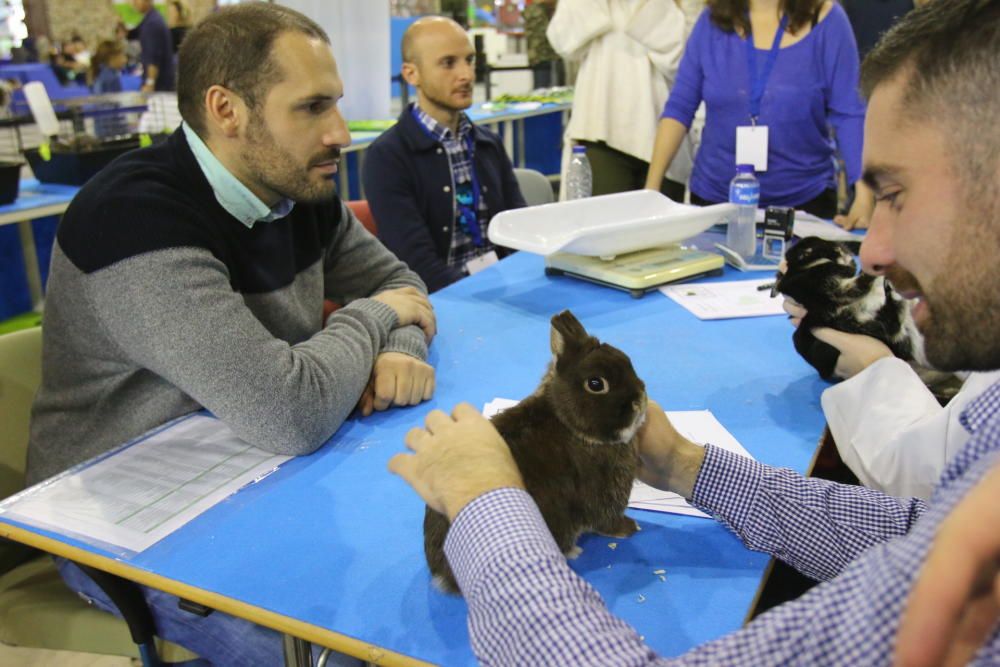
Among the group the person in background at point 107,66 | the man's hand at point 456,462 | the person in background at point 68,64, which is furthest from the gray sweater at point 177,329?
the person in background at point 68,64

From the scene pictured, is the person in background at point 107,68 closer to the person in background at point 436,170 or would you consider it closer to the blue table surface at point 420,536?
the person in background at point 436,170

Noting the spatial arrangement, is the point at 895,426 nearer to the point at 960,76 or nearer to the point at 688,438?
the point at 688,438

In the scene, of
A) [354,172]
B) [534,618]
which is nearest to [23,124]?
[354,172]

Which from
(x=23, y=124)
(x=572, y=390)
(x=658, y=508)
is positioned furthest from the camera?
(x=23, y=124)

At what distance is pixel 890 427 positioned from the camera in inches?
49.4

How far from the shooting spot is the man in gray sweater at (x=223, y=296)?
124 cm

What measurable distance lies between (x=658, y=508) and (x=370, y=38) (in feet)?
15.5

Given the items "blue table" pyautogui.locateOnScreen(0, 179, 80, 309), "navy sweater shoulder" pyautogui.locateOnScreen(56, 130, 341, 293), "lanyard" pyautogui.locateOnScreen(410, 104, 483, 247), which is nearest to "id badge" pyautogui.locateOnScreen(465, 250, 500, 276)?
"lanyard" pyautogui.locateOnScreen(410, 104, 483, 247)

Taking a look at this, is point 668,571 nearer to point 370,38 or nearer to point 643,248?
point 643,248

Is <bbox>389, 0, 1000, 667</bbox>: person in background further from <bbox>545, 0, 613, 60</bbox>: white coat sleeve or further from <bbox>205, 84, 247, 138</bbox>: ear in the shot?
<bbox>545, 0, 613, 60</bbox>: white coat sleeve

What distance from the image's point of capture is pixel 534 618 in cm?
70

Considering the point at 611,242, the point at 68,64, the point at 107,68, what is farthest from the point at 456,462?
the point at 68,64

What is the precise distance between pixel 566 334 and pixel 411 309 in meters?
0.77

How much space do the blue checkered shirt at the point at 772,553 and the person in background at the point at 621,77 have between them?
9.40 ft
